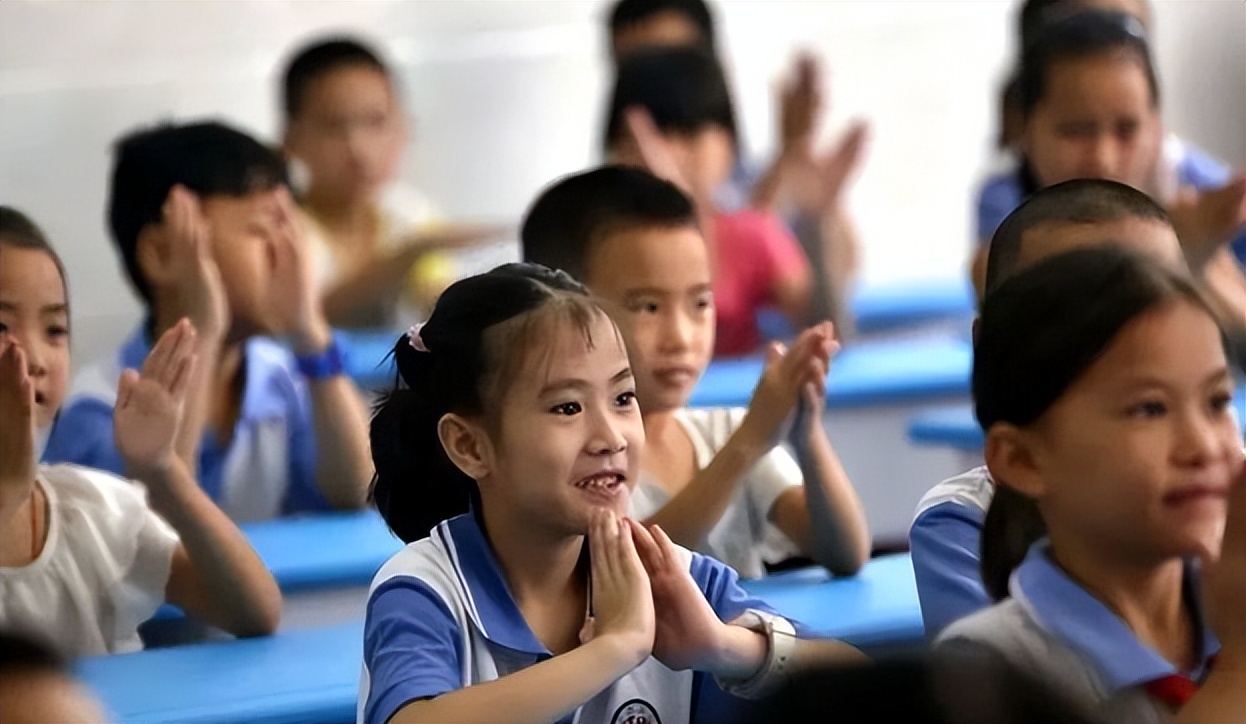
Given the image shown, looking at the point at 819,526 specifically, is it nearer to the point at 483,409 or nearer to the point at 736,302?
the point at 483,409

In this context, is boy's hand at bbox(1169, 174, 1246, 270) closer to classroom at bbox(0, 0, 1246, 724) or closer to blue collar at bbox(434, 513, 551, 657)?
classroom at bbox(0, 0, 1246, 724)

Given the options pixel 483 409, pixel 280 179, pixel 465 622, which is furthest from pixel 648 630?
pixel 280 179

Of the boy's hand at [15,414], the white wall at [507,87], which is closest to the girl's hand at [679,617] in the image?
the boy's hand at [15,414]

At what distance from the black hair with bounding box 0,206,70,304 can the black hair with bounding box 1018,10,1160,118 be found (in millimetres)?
1356

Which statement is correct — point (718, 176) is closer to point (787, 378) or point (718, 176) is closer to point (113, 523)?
point (787, 378)

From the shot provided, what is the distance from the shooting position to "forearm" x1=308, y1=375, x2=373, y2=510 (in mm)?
2436

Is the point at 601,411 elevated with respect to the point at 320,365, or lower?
elevated

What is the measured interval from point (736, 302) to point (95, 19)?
1.65m

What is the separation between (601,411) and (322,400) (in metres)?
1.14

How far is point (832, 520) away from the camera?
1950 millimetres

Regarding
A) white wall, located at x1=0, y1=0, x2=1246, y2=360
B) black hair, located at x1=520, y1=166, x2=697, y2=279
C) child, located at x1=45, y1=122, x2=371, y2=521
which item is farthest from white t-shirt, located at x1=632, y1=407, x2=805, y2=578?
white wall, located at x1=0, y1=0, x2=1246, y2=360

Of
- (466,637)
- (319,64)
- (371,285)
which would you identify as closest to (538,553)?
(466,637)

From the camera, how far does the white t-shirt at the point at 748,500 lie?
1992 millimetres

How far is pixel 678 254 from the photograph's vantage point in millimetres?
1915
